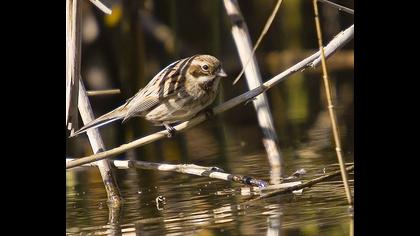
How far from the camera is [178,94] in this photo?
6.04 meters

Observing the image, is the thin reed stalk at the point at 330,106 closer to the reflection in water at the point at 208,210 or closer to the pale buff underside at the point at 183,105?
the reflection in water at the point at 208,210

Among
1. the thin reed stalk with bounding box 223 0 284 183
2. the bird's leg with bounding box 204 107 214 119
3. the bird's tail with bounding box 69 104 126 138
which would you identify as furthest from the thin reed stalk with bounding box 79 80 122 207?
the thin reed stalk with bounding box 223 0 284 183

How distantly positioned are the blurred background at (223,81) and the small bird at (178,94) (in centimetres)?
69

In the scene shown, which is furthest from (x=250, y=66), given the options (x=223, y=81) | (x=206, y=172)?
(x=223, y=81)

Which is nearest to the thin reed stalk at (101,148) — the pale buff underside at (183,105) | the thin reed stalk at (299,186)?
the pale buff underside at (183,105)

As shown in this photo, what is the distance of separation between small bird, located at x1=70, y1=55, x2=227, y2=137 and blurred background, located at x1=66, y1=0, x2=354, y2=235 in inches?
27.1

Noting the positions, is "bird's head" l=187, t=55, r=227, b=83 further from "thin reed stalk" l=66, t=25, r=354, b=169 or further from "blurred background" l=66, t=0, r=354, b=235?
"blurred background" l=66, t=0, r=354, b=235

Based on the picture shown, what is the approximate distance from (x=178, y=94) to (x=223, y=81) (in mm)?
3836

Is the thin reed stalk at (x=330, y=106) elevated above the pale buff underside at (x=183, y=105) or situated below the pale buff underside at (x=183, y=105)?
below

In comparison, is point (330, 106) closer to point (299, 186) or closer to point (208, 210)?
point (299, 186)

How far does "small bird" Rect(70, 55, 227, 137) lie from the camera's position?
A: 5.93 meters

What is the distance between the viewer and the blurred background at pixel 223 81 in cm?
744
